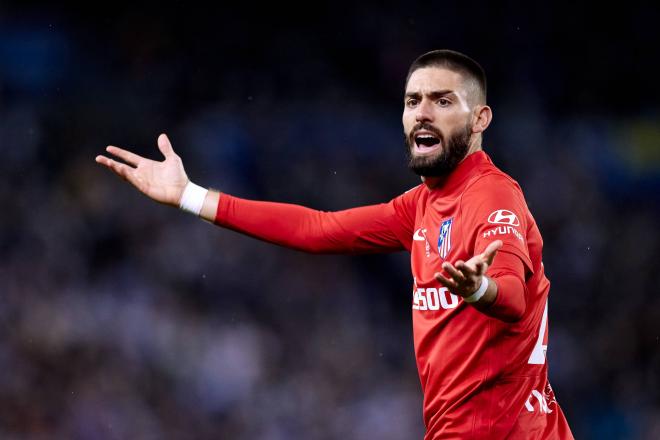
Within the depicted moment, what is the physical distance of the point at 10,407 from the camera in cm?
761

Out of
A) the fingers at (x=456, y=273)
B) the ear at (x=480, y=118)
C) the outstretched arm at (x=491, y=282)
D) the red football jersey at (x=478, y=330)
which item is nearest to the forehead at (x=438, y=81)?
the ear at (x=480, y=118)

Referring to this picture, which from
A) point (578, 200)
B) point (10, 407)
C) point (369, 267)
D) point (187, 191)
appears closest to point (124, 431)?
point (10, 407)

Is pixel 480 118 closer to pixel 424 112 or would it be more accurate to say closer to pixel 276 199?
pixel 424 112

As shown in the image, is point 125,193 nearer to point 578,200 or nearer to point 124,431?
point 124,431

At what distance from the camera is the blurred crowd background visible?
7922 mm

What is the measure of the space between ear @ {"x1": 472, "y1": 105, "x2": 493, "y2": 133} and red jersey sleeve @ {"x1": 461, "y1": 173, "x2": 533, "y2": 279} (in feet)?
1.18

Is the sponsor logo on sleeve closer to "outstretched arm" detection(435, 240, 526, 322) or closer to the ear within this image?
"outstretched arm" detection(435, 240, 526, 322)

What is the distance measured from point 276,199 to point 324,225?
14.3 ft

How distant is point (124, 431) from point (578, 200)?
15.4 feet

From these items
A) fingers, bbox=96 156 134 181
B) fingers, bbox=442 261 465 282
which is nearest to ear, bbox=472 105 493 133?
fingers, bbox=442 261 465 282

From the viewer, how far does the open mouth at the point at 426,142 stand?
12.7ft

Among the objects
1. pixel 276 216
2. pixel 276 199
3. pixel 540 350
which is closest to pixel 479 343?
pixel 540 350

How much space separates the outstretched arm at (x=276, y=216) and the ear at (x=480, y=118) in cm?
52

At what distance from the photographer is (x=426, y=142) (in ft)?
12.8
